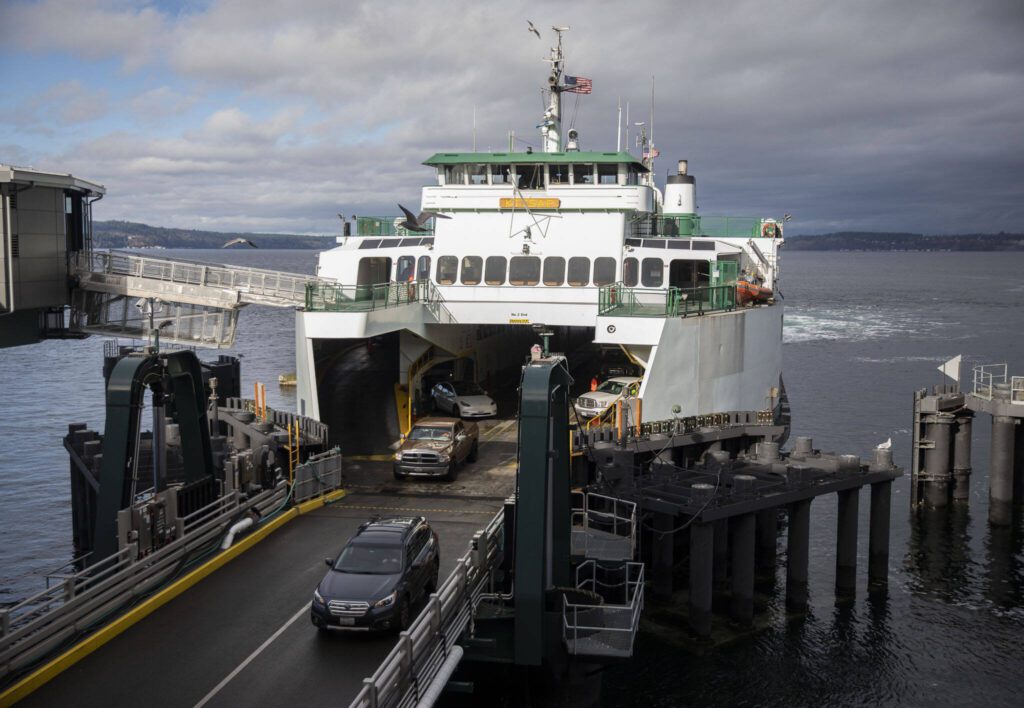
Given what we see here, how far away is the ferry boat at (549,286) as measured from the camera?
2747 cm

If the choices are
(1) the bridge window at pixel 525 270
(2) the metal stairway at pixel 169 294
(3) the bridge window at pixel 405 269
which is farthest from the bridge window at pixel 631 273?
(2) the metal stairway at pixel 169 294

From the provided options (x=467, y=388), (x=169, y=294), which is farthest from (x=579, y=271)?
(x=169, y=294)

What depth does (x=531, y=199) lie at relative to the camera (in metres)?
32.8

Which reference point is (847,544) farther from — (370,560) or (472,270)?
(370,560)

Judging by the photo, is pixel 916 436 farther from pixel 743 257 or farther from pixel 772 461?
pixel 772 461

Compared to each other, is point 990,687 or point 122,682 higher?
point 122,682

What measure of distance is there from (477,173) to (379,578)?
21330 millimetres

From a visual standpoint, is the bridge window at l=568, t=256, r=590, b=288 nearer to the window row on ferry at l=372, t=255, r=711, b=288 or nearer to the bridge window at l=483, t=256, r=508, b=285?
the window row on ferry at l=372, t=255, r=711, b=288

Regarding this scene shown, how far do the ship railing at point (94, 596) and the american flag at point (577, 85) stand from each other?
23.9 metres

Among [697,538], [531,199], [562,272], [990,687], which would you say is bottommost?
[990,687]

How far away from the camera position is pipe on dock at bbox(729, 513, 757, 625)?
78.0 ft

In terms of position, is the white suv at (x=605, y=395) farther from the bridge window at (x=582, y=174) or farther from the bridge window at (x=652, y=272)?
the bridge window at (x=582, y=174)

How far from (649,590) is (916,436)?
1585cm

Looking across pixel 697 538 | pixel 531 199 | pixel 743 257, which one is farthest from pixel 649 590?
pixel 743 257
